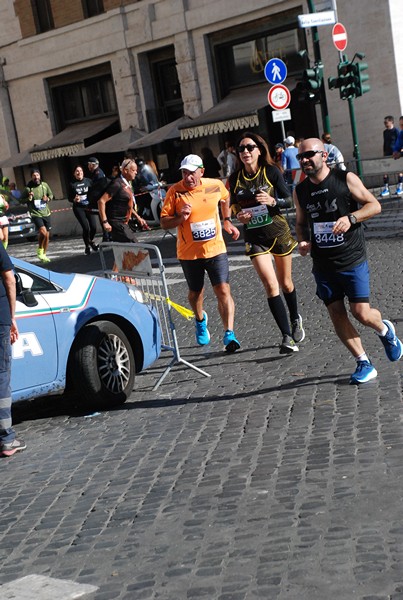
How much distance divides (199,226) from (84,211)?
1412cm

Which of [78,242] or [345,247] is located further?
[78,242]

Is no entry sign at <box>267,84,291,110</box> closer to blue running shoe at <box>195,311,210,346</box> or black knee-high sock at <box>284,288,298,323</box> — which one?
blue running shoe at <box>195,311,210,346</box>

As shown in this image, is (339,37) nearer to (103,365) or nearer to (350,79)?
(350,79)

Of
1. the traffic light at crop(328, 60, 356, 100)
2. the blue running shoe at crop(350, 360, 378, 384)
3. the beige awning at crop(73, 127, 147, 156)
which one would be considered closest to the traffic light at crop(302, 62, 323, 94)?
the traffic light at crop(328, 60, 356, 100)

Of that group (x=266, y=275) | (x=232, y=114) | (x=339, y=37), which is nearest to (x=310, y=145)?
(x=266, y=275)

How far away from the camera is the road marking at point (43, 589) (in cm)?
497

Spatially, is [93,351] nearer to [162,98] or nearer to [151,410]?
[151,410]

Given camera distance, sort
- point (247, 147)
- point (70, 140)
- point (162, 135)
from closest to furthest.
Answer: point (247, 147) < point (162, 135) < point (70, 140)

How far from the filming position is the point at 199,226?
10141 millimetres

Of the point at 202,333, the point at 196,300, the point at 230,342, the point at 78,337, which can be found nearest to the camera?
the point at 78,337

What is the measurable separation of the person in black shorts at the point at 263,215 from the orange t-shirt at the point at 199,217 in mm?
230

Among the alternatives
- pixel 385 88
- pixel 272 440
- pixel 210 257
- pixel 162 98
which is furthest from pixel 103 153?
pixel 272 440

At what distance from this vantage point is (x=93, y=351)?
337 inches

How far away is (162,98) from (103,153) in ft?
11.5
